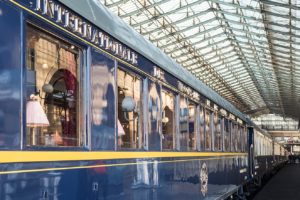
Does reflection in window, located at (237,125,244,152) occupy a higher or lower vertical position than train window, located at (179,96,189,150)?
lower

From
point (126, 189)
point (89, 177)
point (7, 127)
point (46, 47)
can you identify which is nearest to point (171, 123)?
point (126, 189)

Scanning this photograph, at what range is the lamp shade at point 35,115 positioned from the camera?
350 cm

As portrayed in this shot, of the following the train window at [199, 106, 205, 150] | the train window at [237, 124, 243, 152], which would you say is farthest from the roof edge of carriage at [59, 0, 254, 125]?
the train window at [237, 124, 243, 152]

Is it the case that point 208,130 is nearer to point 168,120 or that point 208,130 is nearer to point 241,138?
point 168,120

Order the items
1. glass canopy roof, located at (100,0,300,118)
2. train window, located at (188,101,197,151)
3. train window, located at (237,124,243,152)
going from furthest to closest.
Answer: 1. glass canopy roof, located at (100,0,300,118)
2. train window, located at (237,124,243,152)
3. train window, located at (188,101,197,151)

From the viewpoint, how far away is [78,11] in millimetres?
4121

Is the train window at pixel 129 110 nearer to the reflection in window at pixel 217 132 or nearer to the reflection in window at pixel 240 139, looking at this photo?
the reflection in window at pixel 217 132

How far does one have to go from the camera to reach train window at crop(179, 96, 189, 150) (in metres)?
7.66

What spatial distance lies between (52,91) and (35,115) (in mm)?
379

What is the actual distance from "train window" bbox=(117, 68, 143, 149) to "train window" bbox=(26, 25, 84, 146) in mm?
933

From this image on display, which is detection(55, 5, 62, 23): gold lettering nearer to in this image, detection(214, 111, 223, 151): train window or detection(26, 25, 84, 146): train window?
detection(26, 25, 84, 146): train window

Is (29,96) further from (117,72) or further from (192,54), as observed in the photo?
(192,54)

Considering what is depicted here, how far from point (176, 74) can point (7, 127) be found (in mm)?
4708

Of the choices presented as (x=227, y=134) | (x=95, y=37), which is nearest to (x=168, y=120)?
(x=95, y=37)
